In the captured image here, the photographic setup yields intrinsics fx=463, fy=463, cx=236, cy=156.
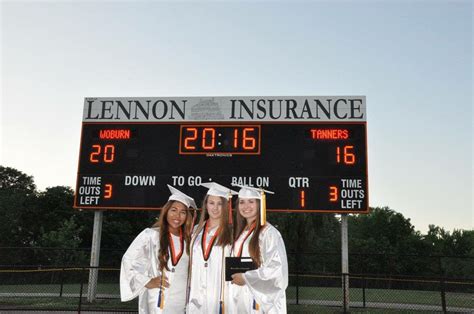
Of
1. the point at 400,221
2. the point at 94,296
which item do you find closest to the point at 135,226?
the point at 94,296

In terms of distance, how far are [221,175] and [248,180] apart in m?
0.63

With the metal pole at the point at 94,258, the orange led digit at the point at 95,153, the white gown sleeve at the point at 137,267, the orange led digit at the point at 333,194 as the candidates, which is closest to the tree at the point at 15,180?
the metal pole at the point at 94,258

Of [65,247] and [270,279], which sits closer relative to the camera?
[270,279]

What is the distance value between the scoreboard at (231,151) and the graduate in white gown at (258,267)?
597cm

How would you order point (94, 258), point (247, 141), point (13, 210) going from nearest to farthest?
point (247, 141) < point (94, 258) < point (13, 210)

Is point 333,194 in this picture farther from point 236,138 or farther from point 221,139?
point 221,139

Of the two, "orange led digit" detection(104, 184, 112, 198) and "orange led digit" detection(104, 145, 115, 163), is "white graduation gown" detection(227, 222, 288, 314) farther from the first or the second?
"orange led digit" detection(104, 145, 115, 163)

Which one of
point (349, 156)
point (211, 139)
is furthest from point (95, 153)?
point (349, 156)

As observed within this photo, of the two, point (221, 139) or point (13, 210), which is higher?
point (221, 139)

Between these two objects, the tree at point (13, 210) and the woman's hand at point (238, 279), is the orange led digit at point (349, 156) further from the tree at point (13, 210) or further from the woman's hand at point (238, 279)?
the tree at point (13, 210)

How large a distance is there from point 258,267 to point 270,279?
0.17 metres

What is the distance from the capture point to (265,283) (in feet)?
13.2

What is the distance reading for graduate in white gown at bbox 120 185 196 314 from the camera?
442 cm

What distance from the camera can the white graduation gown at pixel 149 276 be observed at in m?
4.41
